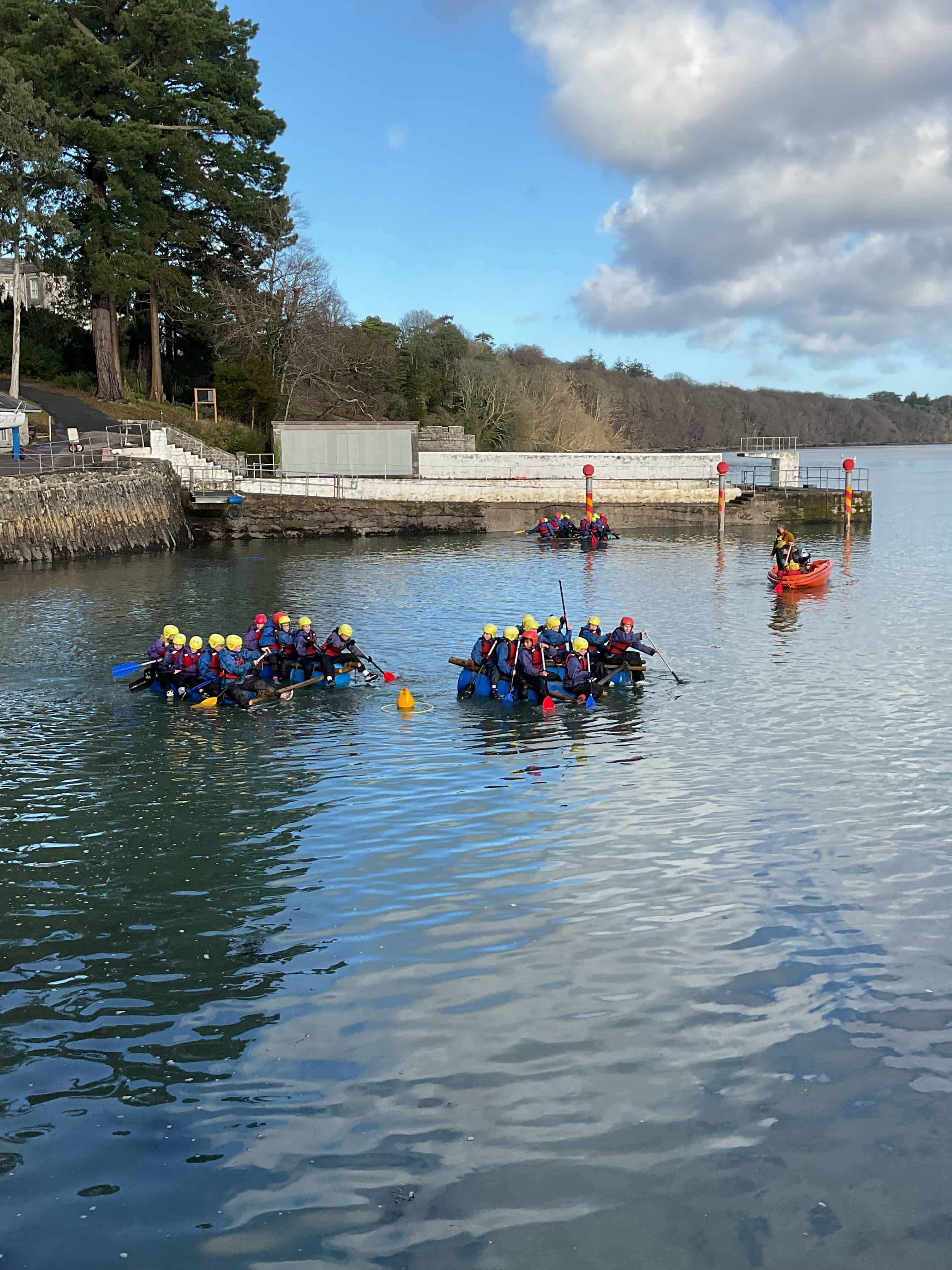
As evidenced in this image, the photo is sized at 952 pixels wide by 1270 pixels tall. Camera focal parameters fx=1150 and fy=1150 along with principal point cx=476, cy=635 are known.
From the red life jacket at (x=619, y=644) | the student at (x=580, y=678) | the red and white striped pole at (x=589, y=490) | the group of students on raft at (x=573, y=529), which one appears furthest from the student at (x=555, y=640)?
the red and white striped pole at (x=589, y=490)

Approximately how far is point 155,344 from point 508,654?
47951 mm

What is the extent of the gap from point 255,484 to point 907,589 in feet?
103

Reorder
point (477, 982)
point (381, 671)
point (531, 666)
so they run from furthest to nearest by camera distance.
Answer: point (381, 671)
point (531, 666)
point (477, 982)

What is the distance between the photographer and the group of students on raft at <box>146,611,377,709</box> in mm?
22656

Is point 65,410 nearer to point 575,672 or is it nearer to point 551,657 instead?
point 551,657

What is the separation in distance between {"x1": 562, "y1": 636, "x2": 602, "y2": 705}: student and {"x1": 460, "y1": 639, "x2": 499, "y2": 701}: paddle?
1454 millimetres

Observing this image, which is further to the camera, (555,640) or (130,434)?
(130,434)

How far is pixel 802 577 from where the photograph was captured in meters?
38.5

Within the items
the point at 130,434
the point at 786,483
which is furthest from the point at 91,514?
the point at 786,483

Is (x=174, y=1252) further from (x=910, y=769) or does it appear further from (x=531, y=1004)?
(x=910, y=769)

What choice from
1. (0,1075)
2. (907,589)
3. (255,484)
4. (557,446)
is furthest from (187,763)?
(557,446)

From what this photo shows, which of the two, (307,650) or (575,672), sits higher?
(307,650)

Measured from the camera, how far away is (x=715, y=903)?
13.0 meters

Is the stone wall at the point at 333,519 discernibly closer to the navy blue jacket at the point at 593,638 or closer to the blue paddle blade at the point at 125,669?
the blue paddle blade at the point at 125,669
